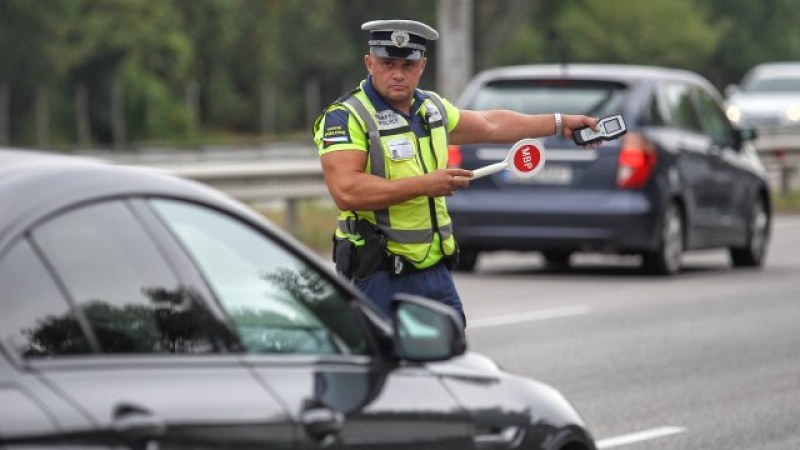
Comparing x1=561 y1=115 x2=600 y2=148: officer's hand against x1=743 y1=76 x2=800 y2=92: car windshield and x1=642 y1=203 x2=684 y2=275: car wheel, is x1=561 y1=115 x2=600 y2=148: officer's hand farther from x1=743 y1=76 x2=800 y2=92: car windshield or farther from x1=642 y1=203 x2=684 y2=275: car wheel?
x1=743 y1=76 x2=800 y2=92: car windshield

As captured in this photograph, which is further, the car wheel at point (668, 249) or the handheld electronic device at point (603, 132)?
the car wheel at point (668, 249)

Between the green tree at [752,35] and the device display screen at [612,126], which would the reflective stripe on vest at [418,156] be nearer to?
the device display screen at [612,126]

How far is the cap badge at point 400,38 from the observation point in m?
7.16

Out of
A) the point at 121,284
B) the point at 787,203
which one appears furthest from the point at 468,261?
the point at 121,284

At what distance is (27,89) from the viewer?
211 ft

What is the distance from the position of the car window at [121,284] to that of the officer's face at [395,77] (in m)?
2.89

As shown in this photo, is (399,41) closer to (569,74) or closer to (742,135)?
(569,74)

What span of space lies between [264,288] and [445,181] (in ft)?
7.91

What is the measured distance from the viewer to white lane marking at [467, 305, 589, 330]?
14188 millimetres

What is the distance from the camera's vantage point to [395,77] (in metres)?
7.19

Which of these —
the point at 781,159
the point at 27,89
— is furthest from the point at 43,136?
the point at 781,159

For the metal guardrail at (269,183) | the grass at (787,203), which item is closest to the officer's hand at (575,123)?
the metal guardrail at (269,183)

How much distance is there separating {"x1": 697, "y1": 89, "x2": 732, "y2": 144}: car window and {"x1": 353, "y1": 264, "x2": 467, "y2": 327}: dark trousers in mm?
10898

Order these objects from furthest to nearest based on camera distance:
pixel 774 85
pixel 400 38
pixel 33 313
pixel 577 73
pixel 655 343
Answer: pixel 774 85 → pixel 577 73 → pixel 655 343 → pixel 400 38 → pixel 33 313
